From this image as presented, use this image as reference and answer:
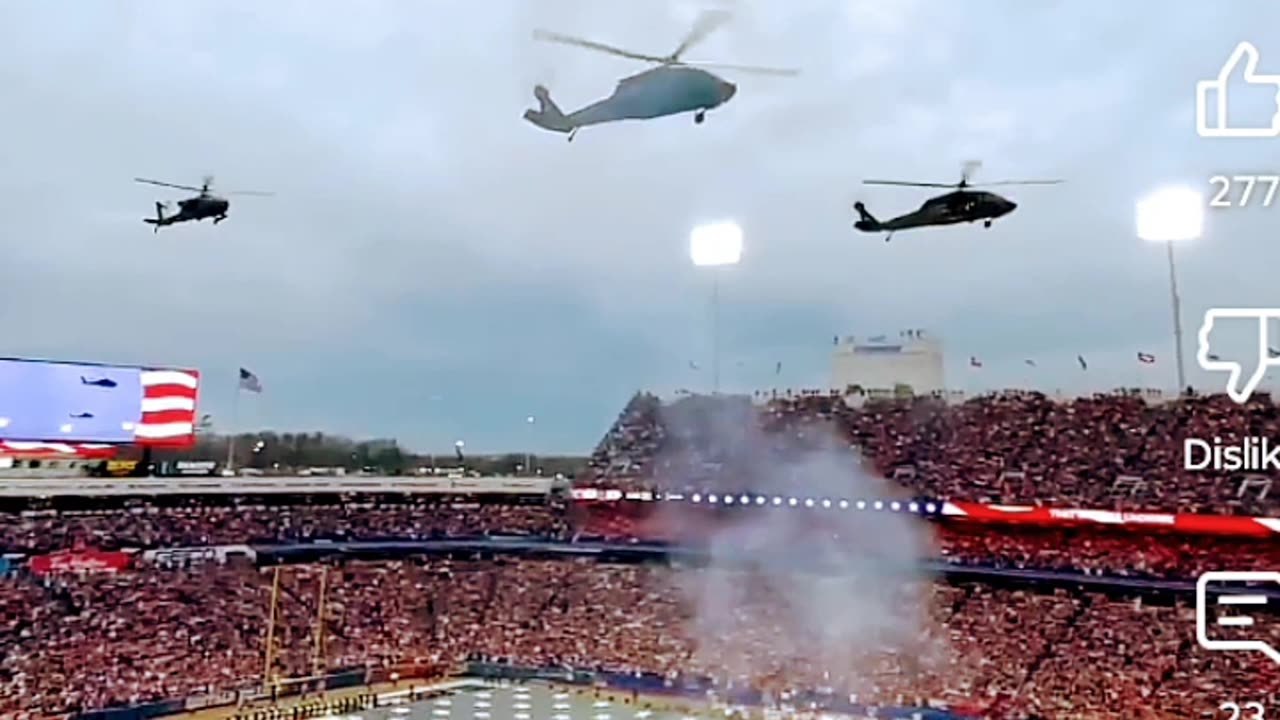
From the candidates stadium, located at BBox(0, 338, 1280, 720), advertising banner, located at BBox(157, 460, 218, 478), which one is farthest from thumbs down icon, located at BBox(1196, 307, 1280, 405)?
advertising banner, located at BBox(157, 460, 218, 478)

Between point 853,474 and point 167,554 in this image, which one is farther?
point 853,474

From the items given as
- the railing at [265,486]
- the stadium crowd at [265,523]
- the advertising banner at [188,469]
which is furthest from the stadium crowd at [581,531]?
the advertising banner at [188,469]

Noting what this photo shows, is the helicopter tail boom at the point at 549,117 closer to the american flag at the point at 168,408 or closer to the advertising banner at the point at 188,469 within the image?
the american flag at the point at 168,408

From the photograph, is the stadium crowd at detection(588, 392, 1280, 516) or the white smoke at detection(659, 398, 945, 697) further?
the white smoke at detection(659, 398, 945, 697)

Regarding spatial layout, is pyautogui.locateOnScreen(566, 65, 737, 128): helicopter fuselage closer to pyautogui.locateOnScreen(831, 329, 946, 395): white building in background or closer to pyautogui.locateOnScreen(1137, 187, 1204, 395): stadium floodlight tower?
pyautogui.locateOnScreen(1137, 187, 1204, 395): stadium floodlight tower

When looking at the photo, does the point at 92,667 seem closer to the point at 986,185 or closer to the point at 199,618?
the point at 199,618

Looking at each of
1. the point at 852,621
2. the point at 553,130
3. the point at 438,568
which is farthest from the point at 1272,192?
the point at 438,568
